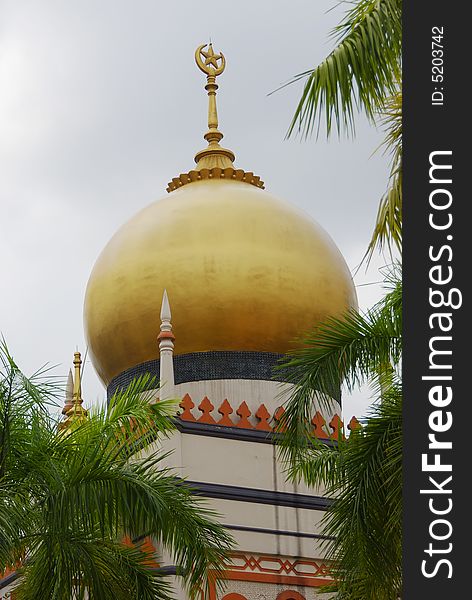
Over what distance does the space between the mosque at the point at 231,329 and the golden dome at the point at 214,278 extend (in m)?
0.02

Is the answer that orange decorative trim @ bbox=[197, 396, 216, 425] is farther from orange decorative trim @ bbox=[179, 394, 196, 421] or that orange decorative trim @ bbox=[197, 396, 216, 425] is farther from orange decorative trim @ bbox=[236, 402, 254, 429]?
orange decorative trim @ bbox=[236, 402, 254, 429]

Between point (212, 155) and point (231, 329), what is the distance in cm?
333

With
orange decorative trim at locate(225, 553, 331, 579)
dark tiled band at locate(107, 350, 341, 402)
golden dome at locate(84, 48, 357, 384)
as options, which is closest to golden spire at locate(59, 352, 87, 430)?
golden dome at locate(84, 48, 357, 384)

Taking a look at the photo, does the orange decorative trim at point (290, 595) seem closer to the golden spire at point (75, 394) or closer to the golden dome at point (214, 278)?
the golden dome at point (214, 278)

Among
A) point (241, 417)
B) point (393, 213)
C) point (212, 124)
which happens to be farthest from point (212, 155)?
point (393, 213)

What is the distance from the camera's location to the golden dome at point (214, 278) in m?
15.9

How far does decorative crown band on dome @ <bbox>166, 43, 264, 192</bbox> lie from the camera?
17.7 m

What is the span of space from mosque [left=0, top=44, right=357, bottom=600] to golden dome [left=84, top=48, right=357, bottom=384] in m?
0.02

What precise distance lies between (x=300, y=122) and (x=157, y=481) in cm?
282

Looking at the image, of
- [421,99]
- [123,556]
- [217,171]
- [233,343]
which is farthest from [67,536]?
[217,171]

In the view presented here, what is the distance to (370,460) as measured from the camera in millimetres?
8273

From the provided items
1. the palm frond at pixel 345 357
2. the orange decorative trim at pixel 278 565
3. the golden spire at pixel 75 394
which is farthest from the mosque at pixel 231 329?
the palm frond at pixel 345 357

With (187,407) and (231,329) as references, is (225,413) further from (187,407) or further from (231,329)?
(231,329)

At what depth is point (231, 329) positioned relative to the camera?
15.9 meters
